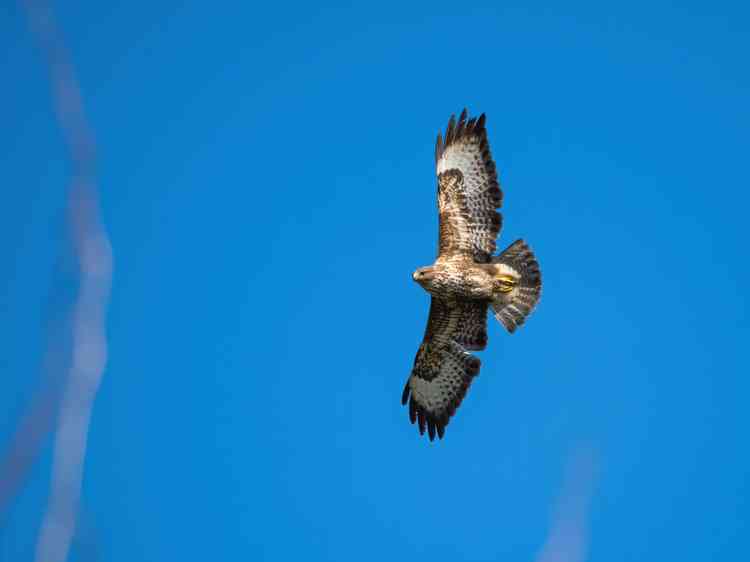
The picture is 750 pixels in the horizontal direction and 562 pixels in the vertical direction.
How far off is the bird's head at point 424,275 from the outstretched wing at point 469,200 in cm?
28

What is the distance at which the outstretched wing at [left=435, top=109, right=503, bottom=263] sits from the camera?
10430mm

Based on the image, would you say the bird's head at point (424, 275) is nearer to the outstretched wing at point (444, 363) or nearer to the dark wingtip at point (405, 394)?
the outstretched wing at point (444, 363)

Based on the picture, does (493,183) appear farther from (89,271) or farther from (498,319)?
(89,271)

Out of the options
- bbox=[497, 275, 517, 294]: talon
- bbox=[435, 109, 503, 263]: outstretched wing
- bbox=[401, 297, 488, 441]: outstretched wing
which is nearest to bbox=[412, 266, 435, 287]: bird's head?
bbox=[435, 109, 503, 263]: outstretched wing

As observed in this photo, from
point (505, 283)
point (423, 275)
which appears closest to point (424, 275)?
point (423, 275)

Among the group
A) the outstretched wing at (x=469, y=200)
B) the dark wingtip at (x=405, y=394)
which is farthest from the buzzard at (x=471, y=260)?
the dark wingtip at (x=405, y=394)

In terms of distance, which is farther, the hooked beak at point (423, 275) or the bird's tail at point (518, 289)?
the bird's tail at point (518, 289)

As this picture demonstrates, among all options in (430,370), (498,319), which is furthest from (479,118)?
(430,370)

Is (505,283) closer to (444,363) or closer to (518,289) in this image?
(518,289)

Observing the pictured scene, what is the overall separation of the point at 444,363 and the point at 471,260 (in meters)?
1.68

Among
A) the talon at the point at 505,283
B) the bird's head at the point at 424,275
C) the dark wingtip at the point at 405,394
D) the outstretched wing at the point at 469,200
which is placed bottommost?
the dark wingtip at the point at 405,394

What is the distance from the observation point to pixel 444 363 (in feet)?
37.7

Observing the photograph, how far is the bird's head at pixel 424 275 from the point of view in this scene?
33.8ft

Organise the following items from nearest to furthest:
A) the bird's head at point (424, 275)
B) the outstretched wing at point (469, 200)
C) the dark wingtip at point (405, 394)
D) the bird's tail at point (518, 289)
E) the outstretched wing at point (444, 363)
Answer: the bird's head at point (424, 275) → the outstretched wing at point (469, 200) → the bird's tail at point (518, 289) → the outstretched wing at point (444, 363) → the dark wingtip at point (405, 394)
